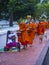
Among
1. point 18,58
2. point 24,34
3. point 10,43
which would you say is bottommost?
point 18,58

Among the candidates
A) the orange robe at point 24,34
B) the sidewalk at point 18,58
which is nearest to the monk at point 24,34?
the orange robe at point 24,34

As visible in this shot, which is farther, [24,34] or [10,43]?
[24,34]

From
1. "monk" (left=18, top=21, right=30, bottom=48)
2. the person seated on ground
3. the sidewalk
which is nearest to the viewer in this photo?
the sidewalk

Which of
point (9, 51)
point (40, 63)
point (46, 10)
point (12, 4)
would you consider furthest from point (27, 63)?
point (46, 10)

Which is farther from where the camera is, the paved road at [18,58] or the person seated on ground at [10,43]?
the person seated on ground at [10,43]

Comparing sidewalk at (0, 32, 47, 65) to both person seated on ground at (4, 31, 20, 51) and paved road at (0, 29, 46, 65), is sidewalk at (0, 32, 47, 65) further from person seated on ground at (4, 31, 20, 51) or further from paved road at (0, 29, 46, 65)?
person seated on ground at (4, 31, 20, 51)

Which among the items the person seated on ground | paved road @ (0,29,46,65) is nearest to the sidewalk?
paved road @ (0,29,46,65)

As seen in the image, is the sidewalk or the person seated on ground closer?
the sidewalk

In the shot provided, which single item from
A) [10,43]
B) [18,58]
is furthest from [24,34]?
[18,58]

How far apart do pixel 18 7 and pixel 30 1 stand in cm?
199

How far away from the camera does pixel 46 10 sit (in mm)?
47062

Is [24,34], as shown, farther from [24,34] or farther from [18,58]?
[18,58]

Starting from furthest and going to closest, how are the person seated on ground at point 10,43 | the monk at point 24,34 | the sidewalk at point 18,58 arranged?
the monk at point 24,34 < the person seated on ground at point 10,43 < the sidewalk at point 18,58

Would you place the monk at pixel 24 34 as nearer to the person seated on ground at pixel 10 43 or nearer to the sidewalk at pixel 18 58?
the person seated on ground at pixel 10 43
